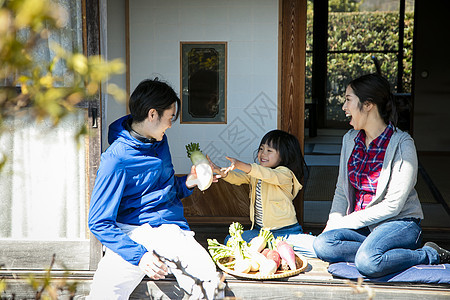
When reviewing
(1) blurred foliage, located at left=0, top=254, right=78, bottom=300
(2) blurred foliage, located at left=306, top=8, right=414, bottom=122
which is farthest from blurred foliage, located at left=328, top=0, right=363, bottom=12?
(1) blurred foliage, located at left=0, top=254, right=78, bottom=300

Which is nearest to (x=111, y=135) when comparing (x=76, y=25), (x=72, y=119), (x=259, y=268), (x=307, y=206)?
(x=72, y=119)

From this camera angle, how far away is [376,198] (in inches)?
108

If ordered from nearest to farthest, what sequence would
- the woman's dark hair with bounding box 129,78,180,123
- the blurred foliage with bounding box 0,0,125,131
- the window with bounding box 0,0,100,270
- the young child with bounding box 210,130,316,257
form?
1. the blurred foliage with bounding box 0,0,125,131
2. the woman's dark hair with bounding box 129,78,180,123
3. the window with bounding box 0,0,100,270
4. the young child with bounding box 210,130,316,257

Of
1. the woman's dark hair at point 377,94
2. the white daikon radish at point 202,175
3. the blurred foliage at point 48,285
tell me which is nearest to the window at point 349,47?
the woman's dark hair at point 377,94

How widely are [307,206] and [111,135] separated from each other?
227 cm

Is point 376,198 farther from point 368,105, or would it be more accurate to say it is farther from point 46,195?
point 46,195

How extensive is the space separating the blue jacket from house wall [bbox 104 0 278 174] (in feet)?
3.24

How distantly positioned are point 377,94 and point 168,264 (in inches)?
52.3

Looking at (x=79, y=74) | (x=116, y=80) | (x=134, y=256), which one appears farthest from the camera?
(x=116, y=80)

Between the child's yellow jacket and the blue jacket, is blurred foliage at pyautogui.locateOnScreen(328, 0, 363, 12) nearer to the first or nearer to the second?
the child's yellow jacket

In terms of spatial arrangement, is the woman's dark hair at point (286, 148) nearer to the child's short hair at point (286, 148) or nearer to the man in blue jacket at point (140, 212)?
the child's short hair at point (286, 148)

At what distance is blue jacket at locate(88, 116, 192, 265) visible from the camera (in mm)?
2371

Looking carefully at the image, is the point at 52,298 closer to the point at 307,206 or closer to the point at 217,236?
the point at 217,236

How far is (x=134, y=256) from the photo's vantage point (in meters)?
2.39
